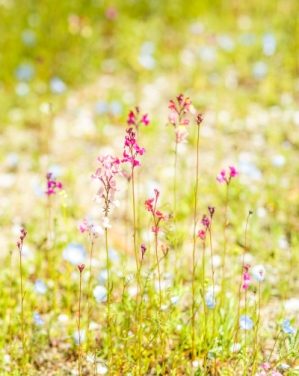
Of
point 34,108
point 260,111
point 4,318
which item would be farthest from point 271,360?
point 34,108

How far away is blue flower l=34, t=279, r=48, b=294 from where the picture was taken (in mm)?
3100

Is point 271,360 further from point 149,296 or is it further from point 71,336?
point 71,336

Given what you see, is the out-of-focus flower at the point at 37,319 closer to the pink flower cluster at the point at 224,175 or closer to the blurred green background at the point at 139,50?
the pink flower cluster at the point at 224,175

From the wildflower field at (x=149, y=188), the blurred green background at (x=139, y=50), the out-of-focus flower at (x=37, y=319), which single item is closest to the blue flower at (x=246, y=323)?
the wildflower field at (x=149, y=188)

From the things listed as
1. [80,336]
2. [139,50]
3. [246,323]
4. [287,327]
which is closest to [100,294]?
[80,336]

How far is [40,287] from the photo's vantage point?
3.11 metres

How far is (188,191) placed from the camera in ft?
13.4

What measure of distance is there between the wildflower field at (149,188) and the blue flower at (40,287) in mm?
55

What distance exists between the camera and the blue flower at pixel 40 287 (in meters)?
3.10

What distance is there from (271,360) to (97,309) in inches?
33.0

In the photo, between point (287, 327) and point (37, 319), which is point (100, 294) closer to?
point (37, 319)

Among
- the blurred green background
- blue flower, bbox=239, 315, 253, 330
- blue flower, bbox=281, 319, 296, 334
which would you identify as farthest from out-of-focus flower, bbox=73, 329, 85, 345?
the blurred green background

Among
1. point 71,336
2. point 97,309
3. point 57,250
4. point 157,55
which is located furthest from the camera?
point 157,55

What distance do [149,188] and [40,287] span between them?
118cm
